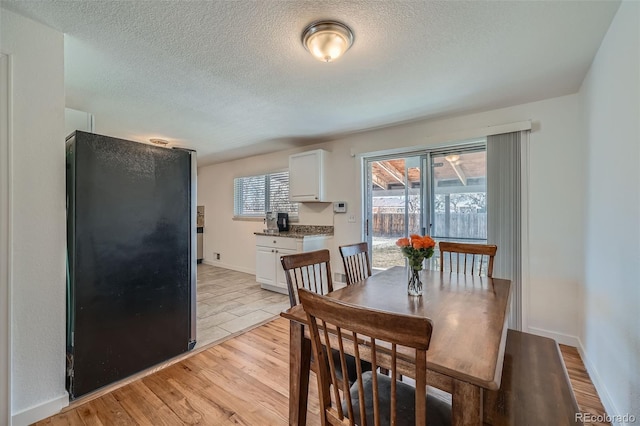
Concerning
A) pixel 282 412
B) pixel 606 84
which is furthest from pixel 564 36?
pixel 282 412

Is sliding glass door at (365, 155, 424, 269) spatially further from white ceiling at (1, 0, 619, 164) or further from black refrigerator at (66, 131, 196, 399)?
black refrigerator at (66, 131, 196, 399)

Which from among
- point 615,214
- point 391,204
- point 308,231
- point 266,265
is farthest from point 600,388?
point 266,265

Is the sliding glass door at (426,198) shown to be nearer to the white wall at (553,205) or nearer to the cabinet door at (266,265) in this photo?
the white wall at (553,205)

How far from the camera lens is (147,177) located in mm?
2158

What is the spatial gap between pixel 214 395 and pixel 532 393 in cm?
181

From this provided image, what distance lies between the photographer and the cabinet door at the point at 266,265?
13.7 feet

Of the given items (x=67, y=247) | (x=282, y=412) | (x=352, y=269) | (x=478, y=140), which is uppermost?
(x=478, y=140)

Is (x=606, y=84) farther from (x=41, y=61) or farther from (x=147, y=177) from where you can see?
(x=41, y=61)

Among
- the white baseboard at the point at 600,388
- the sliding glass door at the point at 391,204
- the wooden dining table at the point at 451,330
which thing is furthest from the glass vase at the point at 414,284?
the sliding glass door at the point at 391,204

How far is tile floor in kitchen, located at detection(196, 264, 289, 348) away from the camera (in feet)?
9.46

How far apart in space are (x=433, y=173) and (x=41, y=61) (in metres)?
3.53

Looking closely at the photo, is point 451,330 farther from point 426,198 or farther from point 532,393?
point 426,198

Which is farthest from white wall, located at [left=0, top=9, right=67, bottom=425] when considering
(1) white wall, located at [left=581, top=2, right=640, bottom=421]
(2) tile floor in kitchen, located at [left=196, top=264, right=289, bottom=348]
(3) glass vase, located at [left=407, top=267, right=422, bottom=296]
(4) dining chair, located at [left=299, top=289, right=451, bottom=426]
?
(1) white wall, located at [left=581, top=2, right=640, bottom=421]

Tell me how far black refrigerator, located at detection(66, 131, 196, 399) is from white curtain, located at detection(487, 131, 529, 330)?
9.66ft
